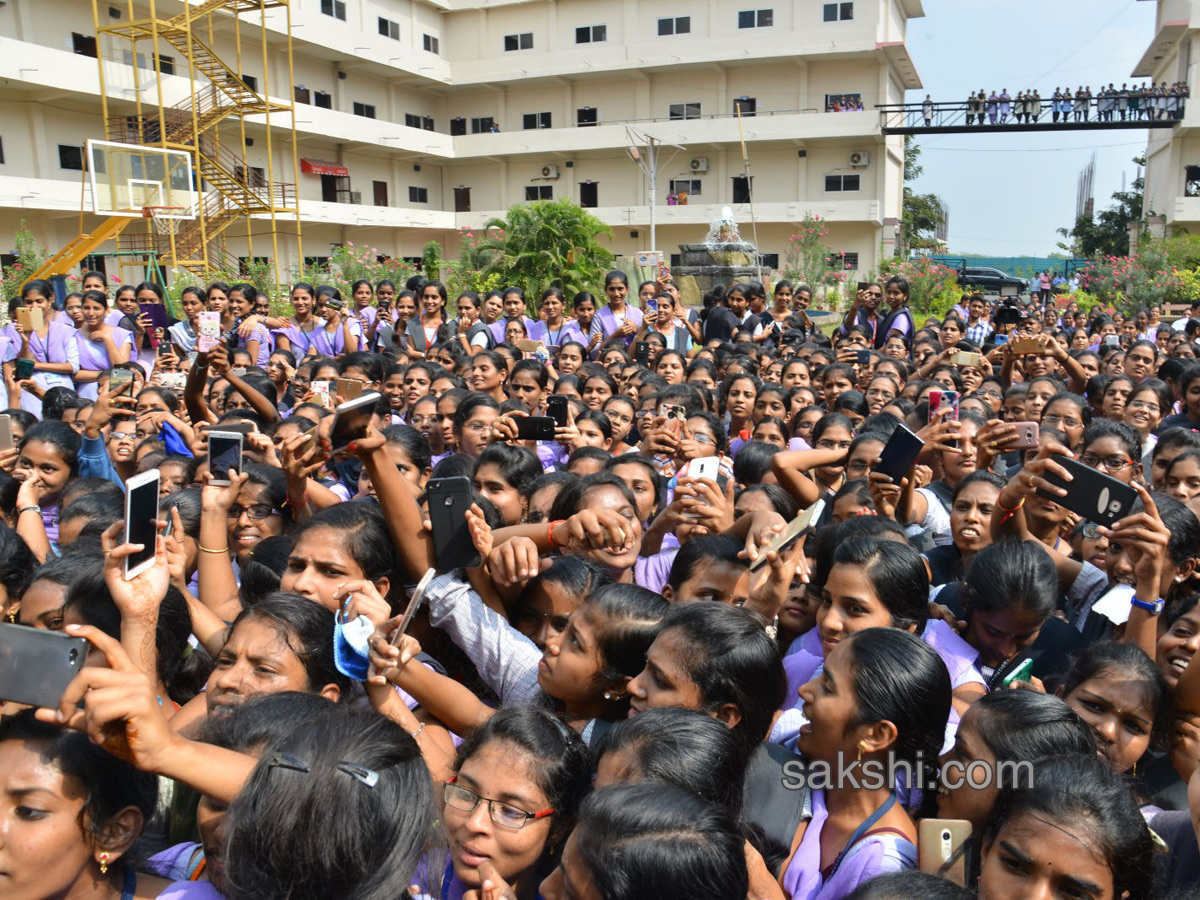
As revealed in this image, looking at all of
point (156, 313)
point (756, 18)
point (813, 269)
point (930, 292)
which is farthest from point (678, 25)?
point (156, 313)

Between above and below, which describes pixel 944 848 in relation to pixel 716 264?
below

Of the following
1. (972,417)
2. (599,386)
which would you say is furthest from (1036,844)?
(599,386)

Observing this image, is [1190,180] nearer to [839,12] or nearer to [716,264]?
[839,12]

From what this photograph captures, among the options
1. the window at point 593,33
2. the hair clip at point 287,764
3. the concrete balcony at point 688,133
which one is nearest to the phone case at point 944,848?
the hair clip at point 287,764

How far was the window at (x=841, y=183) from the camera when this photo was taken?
32781 millimetres

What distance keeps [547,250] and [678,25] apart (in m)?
16.4

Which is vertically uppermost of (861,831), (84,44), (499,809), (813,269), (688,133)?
(84,44)

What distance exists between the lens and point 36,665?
5.68ft

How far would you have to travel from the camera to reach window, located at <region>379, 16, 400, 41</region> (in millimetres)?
33406

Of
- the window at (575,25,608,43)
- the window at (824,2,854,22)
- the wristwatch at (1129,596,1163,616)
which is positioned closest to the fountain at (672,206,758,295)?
the wristwatch at (1129,596,1163,616)

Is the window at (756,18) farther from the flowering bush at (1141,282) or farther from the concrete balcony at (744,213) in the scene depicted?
the flowering bush at (1141,282)

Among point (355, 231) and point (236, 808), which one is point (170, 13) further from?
point (236, 808)

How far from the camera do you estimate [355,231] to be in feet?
110

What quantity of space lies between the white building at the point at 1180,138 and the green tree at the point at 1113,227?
6.28 meters
